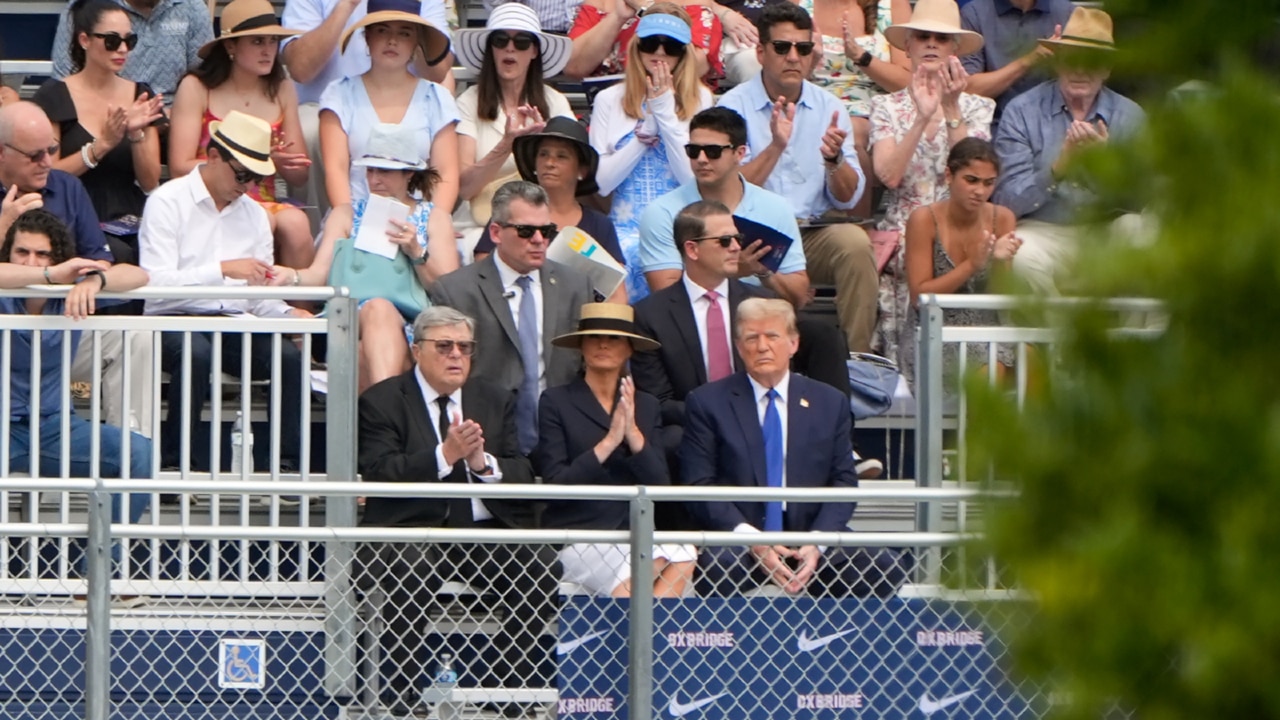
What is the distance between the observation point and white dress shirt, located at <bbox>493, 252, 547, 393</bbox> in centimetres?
753

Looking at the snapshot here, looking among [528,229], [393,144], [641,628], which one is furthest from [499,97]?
[641,628]

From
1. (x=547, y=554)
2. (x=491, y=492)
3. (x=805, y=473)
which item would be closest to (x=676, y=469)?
(x=805, y=473)

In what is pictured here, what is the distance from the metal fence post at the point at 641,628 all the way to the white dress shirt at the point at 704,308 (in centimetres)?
233

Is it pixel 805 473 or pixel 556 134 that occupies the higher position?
pixel 556 134

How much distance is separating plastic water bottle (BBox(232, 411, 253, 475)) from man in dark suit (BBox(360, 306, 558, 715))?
18.1 inches

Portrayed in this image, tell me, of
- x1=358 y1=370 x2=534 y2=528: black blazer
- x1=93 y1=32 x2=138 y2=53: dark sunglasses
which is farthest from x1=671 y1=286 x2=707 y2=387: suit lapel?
x1=93 y1=32 x2=138 y2=53: dark sunglasses

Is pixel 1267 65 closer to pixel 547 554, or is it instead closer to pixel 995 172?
pixel 547 554

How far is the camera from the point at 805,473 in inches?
272

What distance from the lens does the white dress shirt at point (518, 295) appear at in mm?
7531

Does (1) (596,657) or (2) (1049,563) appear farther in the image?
(1) (596,657)

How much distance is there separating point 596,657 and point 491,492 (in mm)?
672

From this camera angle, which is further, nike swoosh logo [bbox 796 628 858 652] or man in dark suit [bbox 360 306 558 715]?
man in dark suit [bbox 360 306 558 715]

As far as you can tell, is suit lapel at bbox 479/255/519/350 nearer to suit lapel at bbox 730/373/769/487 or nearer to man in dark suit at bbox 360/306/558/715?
man in dark suit at bbox 360/306/558/715

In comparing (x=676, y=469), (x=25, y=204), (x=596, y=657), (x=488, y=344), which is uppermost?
(x=25, y=204)
